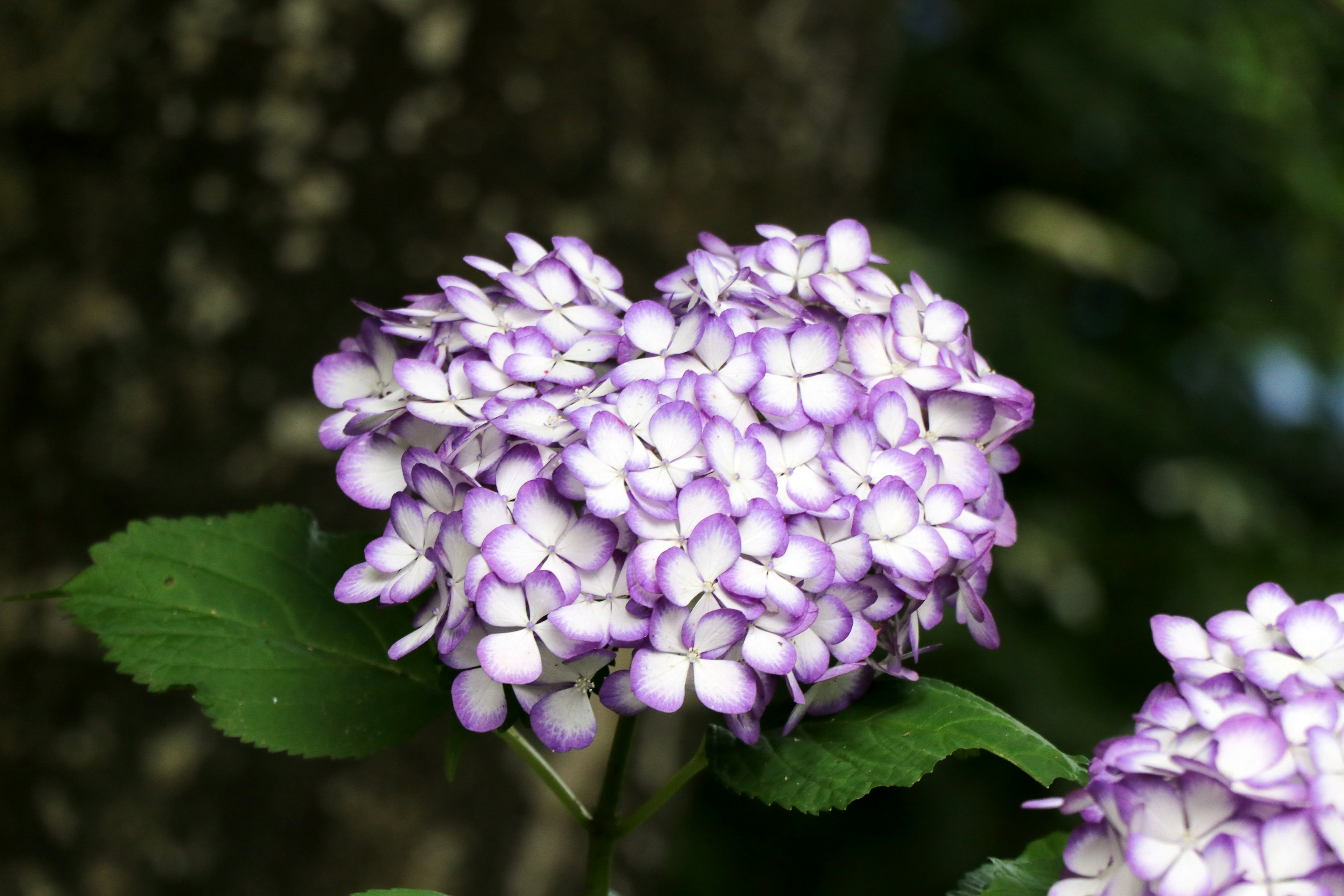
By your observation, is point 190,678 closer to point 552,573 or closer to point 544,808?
point 552,573

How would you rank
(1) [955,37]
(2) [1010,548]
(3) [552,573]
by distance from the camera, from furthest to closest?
(1) [955,37] → (2) [1010,548] → (3) [552,573]

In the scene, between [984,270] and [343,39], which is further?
[984,270]

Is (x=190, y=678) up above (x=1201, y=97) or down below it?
below

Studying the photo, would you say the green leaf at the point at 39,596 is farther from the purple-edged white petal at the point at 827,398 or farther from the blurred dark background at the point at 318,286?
the blurred dark background at the point at 318,286

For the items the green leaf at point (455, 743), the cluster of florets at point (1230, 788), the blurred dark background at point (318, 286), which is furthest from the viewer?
the blurred dark background at point (318, 286)

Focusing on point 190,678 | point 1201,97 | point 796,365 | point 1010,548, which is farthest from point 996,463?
point 1201,97

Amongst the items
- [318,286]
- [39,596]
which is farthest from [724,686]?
[318,286]

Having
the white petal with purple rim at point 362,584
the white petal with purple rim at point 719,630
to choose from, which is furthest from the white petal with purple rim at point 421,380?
the white petal with purple rim at point 719,630
